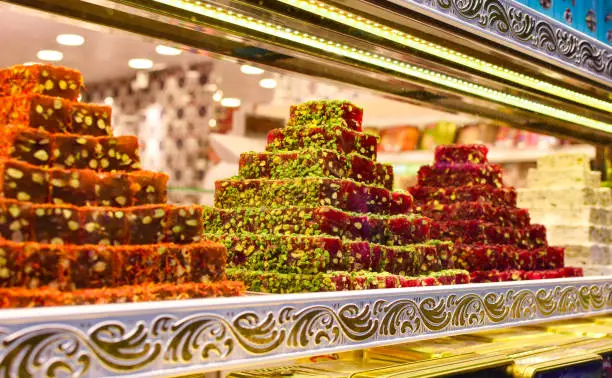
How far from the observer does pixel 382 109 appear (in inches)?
136

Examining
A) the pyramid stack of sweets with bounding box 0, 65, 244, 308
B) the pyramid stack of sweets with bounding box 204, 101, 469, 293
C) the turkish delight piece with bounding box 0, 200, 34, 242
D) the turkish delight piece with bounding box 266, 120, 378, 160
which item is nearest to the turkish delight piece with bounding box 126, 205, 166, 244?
the pyramid stack of sweets with bounding box 0, 65, 244, 308

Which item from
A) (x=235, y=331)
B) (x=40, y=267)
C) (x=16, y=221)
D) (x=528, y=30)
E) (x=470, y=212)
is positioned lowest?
(x=235, y=331)

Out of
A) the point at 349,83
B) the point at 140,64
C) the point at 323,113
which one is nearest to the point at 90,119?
the point at 140,64

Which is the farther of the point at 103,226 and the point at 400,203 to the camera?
the point at 400,203

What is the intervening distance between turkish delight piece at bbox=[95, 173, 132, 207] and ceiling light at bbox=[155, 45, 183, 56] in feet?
2.51

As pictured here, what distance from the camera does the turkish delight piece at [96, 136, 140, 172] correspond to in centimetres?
→ 184

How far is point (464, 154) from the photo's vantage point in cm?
384

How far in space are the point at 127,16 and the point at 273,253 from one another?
35.1 inches

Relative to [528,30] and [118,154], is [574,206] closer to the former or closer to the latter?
[528,30]

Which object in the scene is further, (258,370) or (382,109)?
(382,109)

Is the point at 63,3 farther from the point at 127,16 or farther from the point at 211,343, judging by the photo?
the point at 211,343

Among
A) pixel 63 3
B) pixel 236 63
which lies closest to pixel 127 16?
pixel 63 3

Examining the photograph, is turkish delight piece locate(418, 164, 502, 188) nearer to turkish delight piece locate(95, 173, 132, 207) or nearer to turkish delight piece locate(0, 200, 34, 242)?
turkish delight piece locate(95, 173, 132, 207)

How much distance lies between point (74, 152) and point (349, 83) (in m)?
1.58
